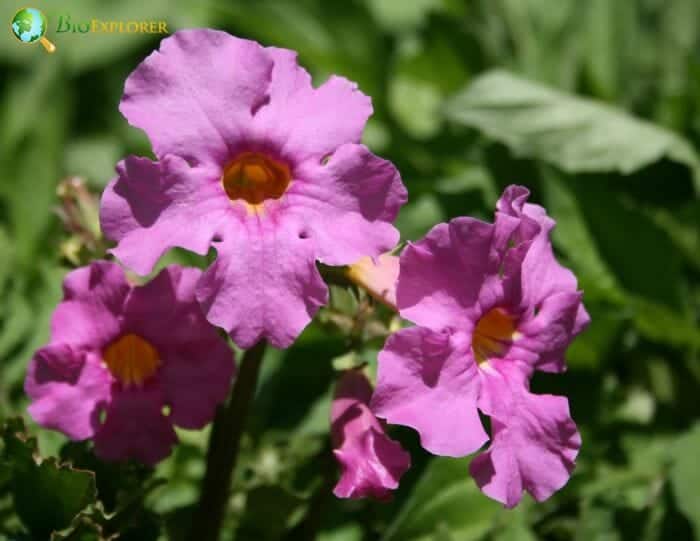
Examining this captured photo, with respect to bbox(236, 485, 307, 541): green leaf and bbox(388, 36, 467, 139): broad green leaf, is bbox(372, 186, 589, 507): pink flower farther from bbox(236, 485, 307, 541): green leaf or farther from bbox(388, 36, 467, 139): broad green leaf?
bbox(388, 36, 467, 139): broad green leaf

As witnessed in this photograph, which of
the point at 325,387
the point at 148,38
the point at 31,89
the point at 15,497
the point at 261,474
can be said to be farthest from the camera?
the point at 148,38


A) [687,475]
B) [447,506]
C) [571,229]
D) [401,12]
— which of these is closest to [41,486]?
[447,506]

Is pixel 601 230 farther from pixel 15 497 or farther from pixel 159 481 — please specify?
pixel 15 497

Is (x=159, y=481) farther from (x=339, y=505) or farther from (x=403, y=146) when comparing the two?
(x=403, y=146)

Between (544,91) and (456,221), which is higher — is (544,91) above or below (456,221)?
below

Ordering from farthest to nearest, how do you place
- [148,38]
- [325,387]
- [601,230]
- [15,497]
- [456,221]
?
1. [148,38]
2. [601,230]
3. [325,387]
4. [15,497]
5. [456,221]

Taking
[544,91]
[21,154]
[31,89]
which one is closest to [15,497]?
[21,154]

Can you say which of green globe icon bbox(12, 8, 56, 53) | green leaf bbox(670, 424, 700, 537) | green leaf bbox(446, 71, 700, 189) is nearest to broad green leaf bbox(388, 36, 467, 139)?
green leaf bbox(446, 71, 700, 189)

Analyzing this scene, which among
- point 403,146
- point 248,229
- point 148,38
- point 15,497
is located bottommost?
point 148,38

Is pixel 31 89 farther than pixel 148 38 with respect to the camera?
No

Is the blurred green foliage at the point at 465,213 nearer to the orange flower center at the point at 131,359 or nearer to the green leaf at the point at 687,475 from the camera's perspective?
the green leaf at the point at 687,475
